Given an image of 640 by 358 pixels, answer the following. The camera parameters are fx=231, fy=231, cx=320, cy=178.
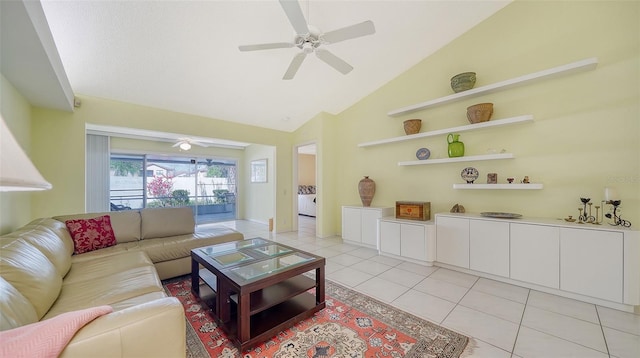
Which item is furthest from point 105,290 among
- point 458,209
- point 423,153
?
point 423,153

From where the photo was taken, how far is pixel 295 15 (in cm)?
197

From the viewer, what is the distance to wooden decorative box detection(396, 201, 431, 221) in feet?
11.3

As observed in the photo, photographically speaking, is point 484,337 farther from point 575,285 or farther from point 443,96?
point 443,96

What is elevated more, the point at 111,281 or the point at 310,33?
the point at 310,33

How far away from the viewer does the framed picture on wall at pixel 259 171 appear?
6481 mm

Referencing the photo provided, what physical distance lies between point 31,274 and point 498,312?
3492mm

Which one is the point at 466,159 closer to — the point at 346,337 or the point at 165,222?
the point at 346,337

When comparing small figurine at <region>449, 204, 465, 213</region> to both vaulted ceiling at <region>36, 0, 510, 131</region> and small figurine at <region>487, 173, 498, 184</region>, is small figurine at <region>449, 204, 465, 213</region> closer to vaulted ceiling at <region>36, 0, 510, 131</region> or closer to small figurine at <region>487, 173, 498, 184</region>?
small figurine at <region>487, 173, 498, 184</region>

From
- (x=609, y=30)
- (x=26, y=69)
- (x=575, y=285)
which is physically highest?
(x=609, y=30)

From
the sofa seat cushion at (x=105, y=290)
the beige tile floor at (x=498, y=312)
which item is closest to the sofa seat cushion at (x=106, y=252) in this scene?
the sofa seat cushion at (x=105, y=290)

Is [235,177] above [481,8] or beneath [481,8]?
beneath

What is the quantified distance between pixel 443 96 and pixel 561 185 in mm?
1864

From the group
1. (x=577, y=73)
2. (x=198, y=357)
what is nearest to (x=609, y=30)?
(x=577, y=73)

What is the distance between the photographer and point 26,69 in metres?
2.11
